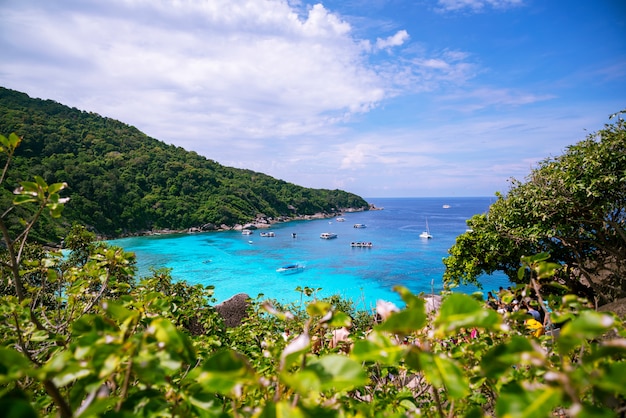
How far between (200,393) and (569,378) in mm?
767

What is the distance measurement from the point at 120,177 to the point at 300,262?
3831cm

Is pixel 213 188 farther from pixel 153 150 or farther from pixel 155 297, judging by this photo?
pixel 155 297

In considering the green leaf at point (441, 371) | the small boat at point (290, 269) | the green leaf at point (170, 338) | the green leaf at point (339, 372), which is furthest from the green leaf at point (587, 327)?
the small boat at point (290, 269)

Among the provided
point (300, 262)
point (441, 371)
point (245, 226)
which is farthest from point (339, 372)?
point (245, 226)

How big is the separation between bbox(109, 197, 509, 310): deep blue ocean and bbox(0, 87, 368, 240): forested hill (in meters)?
5.01

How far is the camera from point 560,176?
25.2 feet

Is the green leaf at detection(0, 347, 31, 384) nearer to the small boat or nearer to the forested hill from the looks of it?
the small boat

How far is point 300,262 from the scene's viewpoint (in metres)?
35.4

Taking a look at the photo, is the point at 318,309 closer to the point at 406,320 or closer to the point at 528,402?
the point at 406,320

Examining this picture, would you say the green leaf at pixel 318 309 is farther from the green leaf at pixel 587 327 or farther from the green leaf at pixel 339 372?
the green leaf at pixel 587 327

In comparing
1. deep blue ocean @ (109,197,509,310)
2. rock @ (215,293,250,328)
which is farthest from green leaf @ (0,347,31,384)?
deep blue ocean @ (109,197,509,310)

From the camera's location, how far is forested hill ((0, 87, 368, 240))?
4344cm

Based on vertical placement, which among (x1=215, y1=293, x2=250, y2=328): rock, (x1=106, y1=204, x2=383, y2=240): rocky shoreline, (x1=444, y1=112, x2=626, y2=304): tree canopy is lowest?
(x1=106, y1=204, x2=383, y2=240): rocky shoreline

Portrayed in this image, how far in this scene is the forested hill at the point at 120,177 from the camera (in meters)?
43.4
